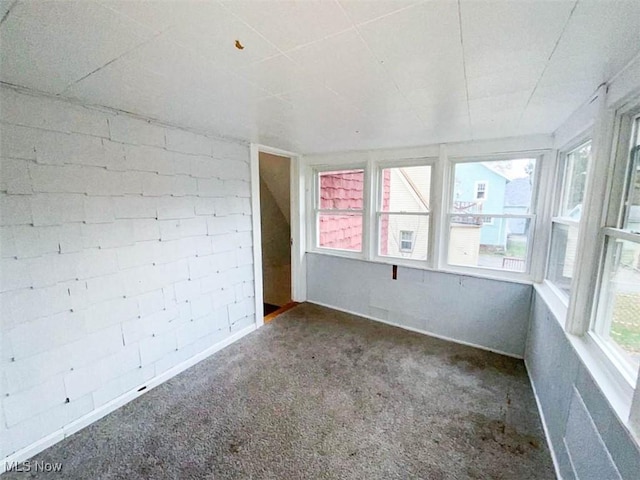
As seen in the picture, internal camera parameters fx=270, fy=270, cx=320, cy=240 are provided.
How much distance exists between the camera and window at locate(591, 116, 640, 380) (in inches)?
47.4

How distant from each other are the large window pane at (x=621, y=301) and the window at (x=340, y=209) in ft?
7.87

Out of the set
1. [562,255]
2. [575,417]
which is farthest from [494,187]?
[575,417]

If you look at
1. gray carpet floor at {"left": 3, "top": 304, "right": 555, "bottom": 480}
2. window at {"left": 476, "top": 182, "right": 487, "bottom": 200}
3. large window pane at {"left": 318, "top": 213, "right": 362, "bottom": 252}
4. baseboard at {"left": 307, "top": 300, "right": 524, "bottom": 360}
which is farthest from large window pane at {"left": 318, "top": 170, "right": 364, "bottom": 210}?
gray carpet floor at {"left": 3, "top": 304, "right": 555, "bottom": 480}

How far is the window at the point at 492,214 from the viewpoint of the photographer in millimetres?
2645

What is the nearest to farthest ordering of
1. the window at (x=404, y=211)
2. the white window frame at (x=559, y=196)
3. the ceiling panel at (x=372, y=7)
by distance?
the ceiling panel at (x=372, y=7) → the white window frame at (x=559, y=196) → the window at (x=404, y=211)

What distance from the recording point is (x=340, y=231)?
3.86 metres

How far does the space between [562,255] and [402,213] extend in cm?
152

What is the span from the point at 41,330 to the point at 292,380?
1743 millimetres

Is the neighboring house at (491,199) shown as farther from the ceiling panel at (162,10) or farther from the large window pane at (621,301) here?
the ceiling panel at (162,10)

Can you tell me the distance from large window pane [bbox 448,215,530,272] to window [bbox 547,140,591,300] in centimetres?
26

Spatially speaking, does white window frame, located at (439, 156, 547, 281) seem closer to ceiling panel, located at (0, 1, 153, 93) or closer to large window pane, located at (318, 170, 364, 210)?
large window pane, located at (318, 170, 364, 210)

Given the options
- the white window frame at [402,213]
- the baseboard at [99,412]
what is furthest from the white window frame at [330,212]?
the baseboard at [99,412]

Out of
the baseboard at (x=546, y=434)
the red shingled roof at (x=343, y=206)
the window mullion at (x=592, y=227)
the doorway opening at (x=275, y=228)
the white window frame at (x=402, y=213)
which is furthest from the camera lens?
the doorway opening at (x=275, y=228)

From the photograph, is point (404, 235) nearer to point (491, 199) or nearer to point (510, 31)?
point (491, 199)
